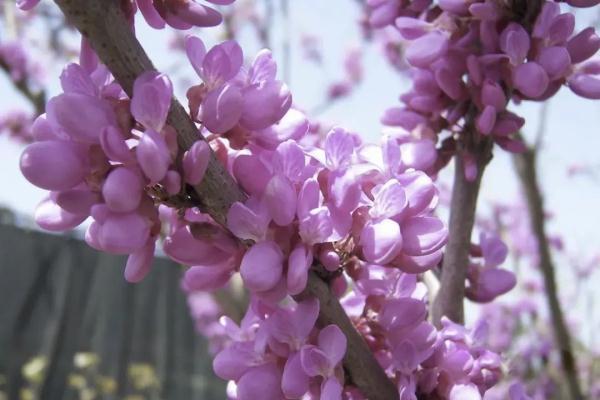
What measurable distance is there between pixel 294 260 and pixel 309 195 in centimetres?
5

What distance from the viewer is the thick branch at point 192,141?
18.4 inches

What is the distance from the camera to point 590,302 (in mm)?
3326

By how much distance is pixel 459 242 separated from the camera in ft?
2.48

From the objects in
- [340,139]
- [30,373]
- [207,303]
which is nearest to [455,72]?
[340,139]

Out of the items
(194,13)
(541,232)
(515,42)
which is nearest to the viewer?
(194,13)

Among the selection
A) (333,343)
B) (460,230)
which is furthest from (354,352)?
(460,230)

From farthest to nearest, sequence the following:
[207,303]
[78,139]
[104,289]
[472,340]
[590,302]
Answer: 1. [104,289]
2. [207,303]
3. [590,302]
4. [472,340]
5. [78,139]

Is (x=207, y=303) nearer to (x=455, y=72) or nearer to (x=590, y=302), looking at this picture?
(x=590, y=302)

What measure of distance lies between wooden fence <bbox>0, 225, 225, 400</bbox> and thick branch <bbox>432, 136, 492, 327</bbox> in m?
3.67

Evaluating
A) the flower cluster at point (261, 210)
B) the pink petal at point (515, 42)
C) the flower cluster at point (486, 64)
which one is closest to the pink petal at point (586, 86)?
the flower cluster at point (486, 64)

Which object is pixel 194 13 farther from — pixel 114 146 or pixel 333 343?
pixel 333 343

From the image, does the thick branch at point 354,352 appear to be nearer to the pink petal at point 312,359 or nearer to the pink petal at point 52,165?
the pink petal at point 312,359

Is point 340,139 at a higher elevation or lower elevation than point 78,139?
lower

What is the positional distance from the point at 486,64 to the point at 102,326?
5.85 metres
